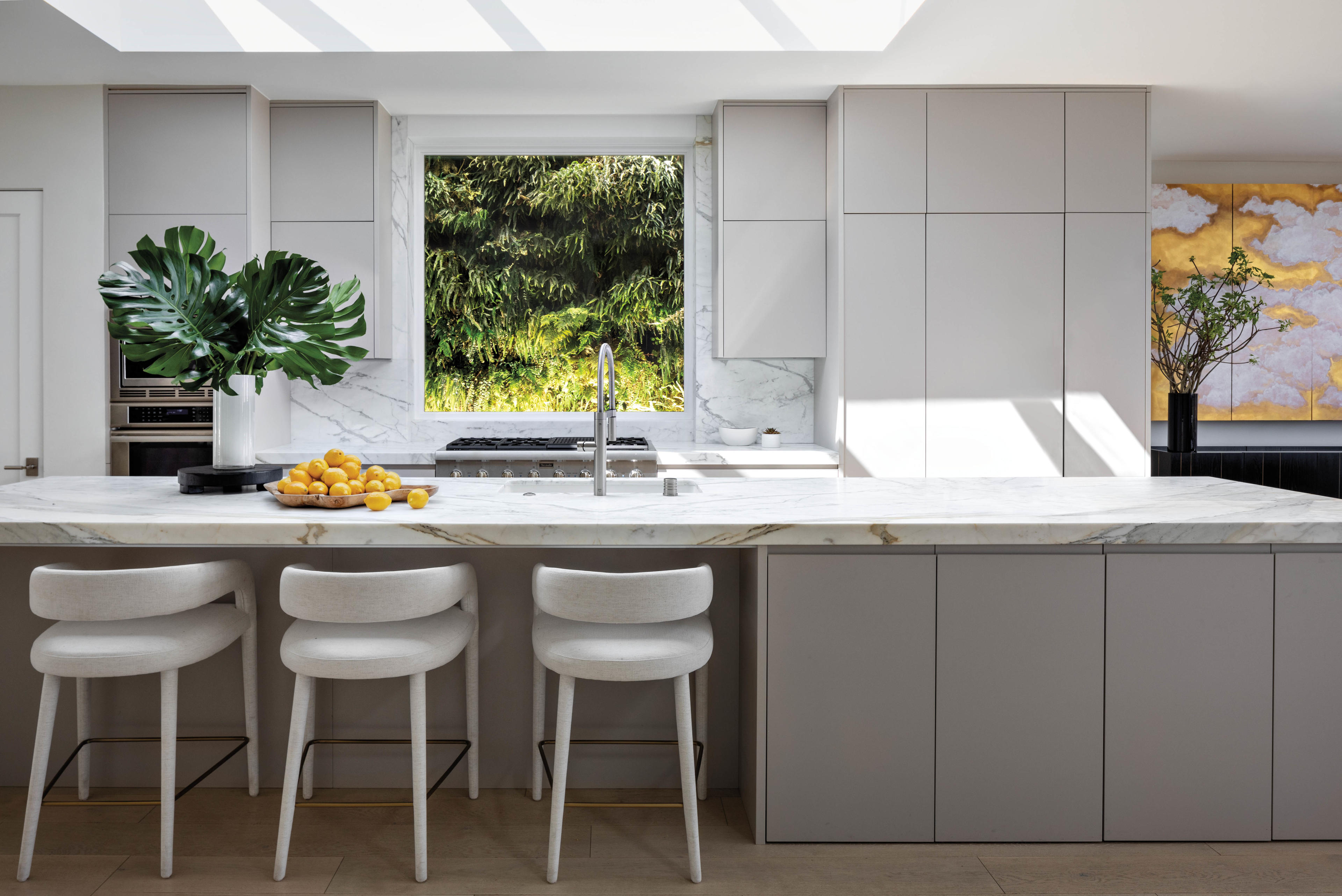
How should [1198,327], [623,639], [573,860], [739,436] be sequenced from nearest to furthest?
[623,639] → [573,860] → [739,436] → [1198,327]

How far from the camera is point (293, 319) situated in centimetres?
253

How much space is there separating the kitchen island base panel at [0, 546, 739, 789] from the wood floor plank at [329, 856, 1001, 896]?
366 millimetres

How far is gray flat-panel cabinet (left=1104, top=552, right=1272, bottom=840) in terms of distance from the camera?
2.08 metres

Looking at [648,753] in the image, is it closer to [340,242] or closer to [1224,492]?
[1224,492]

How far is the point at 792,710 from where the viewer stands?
82.6 inches

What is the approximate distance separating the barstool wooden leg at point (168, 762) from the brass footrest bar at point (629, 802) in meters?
0.83

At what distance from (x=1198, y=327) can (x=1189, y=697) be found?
345 cm

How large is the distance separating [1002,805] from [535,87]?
11.3 feet

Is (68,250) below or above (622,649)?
above

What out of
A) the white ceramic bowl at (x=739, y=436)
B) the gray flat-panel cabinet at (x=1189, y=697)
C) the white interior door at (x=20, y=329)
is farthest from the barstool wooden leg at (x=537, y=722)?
the white interior door at (x=20, y=329)

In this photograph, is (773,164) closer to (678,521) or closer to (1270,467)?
(678,521)

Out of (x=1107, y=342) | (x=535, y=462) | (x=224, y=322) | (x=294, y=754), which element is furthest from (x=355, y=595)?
(x=1107, y=342)

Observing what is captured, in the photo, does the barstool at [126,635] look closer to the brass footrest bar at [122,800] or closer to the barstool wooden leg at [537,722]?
the brass footrest bar at [122,800]

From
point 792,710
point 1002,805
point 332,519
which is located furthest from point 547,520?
point 1002,805
